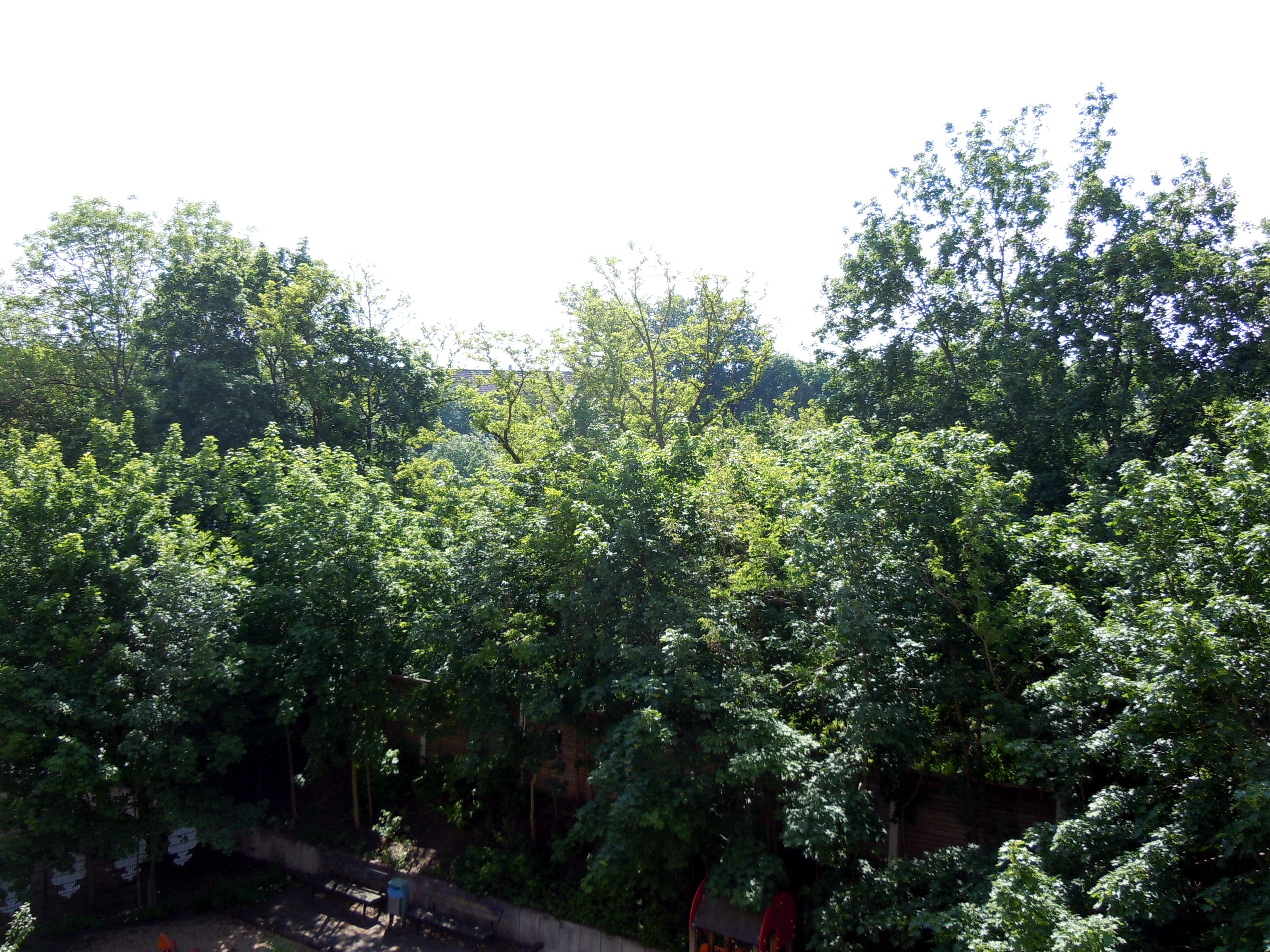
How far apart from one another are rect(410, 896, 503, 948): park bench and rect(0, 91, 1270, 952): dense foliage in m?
0.44

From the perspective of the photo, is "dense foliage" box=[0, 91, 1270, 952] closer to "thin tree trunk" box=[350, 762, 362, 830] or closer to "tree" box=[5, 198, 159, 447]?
"thin tree trunk" box=[350, 762, 362, 830]

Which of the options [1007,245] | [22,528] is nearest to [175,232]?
[22,528]

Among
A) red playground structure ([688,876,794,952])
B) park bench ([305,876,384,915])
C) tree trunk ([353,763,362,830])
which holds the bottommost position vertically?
park bench ([305,876,384,915])

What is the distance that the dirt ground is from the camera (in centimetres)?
1197

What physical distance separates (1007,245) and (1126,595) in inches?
479

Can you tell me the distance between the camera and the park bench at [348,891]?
13.1 meters

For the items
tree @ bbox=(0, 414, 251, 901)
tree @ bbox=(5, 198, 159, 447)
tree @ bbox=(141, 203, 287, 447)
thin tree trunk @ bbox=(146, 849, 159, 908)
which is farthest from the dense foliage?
tree @ bbox=(5, 198, 159, 447)

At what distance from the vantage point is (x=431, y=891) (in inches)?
510

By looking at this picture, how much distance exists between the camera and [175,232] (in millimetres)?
25109

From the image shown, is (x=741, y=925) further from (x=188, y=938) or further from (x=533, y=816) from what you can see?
(x=188, y=938)

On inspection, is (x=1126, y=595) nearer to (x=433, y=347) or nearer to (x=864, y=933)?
(x=864, y=933)

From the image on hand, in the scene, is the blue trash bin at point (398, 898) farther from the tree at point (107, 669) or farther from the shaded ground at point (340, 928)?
the tree at point (107, 669)

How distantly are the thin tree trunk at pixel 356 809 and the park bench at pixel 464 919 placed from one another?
2.47 metres

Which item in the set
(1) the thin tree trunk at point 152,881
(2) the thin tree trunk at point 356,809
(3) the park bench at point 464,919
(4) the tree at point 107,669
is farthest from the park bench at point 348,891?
(1) the thin tree trunk at point 152,881
